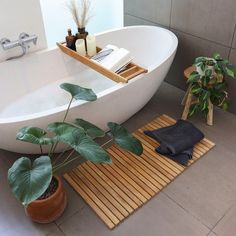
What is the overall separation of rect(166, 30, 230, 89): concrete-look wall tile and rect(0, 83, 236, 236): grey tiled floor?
3.06 feet

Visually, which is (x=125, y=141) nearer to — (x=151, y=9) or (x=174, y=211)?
(x=174, y=211)

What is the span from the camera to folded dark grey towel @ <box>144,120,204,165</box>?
2012 mm

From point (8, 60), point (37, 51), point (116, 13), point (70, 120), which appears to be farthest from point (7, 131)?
point (116, 13)

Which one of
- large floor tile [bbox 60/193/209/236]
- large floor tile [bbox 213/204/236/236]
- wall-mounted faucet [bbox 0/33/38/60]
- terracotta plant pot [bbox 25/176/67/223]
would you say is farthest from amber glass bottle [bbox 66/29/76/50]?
large floor tile [bbox 213/204/236/236]

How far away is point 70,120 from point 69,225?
0.66 meters

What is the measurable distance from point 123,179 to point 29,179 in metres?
0.84

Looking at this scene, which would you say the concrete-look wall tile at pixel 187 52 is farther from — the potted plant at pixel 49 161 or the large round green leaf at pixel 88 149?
the large round green leaf at pixel 88 149

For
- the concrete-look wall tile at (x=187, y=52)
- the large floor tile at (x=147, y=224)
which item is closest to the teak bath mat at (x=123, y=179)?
the large floor tile at (x=147, y=224)

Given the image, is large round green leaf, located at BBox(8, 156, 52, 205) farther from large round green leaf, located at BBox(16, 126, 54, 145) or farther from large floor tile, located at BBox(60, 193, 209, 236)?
large floor tile, located at BBox(60, 193, 209, 236)

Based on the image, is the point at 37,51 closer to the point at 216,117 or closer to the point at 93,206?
the point at 93,206

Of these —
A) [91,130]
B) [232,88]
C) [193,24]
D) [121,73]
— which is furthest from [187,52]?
[91,130]

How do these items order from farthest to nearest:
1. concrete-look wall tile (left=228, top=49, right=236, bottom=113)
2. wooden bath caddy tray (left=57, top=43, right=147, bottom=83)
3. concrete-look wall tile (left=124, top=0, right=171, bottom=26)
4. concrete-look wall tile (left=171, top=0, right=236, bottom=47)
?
concrete-look wall tile (left=124, top=0, right=171, bottom=26)
concrete-look wall tile (left=228, top=49, right=236, bottom=113)
concrete-look wall tile (left=171, top=0, right=236, bottom=47)
wooden bath caddy tray (left=57, top=43, right=147, bottom=83)

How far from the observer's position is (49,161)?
4.15 feet

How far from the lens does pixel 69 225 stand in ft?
5.33
